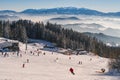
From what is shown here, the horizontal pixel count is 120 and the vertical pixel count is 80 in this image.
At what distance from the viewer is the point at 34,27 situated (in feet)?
574

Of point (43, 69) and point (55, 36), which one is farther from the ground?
point (43, 69)

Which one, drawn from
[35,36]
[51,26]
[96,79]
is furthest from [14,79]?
[51,26]

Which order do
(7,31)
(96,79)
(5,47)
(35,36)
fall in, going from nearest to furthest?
(96,79)
(5,47)
(7,31)
(35,36)

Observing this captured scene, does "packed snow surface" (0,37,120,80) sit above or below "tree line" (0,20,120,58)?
above

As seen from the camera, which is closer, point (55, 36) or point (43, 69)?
point (43, 69)

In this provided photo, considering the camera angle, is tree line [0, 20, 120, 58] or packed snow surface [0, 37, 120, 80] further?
tree line [0, 20, 120, 58]

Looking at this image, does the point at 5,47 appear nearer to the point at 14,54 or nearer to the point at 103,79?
the point at 14,54

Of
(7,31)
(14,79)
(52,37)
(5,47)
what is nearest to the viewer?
(14,79)

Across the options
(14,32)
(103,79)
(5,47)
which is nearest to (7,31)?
(14,32)

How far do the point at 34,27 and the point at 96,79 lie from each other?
423 feet

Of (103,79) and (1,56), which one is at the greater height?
(103,79)

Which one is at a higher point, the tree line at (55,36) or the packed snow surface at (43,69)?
the packed snow surface at (43,69)

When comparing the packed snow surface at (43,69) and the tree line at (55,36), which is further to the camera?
the tree line at (55,36)

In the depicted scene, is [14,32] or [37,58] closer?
[37,58]
